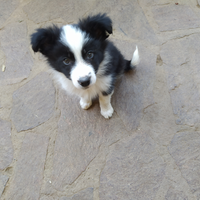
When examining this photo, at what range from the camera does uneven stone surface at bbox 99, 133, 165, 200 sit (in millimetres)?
1756

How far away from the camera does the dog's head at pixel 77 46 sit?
136cm

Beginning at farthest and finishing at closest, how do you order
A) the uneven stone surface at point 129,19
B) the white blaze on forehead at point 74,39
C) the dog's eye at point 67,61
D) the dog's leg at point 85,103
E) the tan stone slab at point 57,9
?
the tan stone slab at point 57,9, the uneven stone surface at point 129,19, the dog's leg at point 85,103, the dog's eye at point 67,61, the white blaze on forehead at point 74,39

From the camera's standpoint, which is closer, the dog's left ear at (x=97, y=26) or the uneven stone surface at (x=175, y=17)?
the dog's left ear at (x=97, y=26)

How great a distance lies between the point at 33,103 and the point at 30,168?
80cm

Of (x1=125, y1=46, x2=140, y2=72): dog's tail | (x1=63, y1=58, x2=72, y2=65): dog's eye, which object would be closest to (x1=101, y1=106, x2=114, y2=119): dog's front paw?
(x1=125, y1=46, x2=140, y2=72): dog's tail

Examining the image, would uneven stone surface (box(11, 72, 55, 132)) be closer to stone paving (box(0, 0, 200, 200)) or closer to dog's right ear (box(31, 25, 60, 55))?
stone paving (box(0, 0, 200, 200))

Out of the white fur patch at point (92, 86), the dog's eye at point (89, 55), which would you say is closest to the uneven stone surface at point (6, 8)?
the white fur patch at point (92, 86)

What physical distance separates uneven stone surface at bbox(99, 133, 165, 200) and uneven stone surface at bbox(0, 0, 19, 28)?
283cm

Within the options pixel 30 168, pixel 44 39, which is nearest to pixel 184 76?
pixel 44 39

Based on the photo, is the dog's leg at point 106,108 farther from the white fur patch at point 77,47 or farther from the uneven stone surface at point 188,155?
the uneven stone surface at point 188,155

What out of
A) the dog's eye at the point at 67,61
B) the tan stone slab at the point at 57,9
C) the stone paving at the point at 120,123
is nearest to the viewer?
the dog's eye at the point at 67,61

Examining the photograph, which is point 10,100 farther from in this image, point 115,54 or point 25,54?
point 115,54

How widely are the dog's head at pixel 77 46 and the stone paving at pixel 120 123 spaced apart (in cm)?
86

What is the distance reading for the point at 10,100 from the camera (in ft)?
7.72
